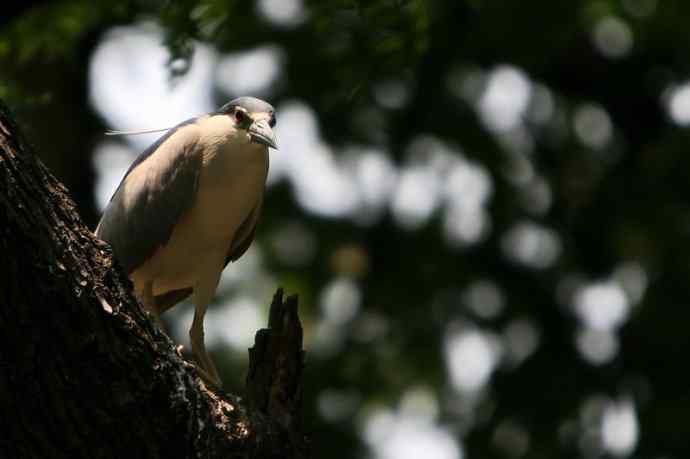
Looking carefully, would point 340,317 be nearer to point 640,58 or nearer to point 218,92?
point 218,92

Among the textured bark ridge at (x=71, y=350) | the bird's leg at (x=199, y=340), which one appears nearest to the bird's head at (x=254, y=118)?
the bird's leg at (x=199, y=340)

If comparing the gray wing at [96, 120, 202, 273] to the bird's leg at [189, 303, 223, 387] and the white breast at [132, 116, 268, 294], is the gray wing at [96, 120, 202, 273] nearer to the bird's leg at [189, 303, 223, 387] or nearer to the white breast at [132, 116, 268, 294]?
the white breast at [132, 116, 268, 294]

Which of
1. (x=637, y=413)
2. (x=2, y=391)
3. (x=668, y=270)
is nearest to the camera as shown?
(x=2, y=391)

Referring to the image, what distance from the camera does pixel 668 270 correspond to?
10.7 metres

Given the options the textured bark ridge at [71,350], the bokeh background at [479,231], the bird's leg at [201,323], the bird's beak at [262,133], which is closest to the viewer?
the textured bark ridge at [71,350]

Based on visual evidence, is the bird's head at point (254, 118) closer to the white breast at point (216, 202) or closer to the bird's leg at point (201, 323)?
the white breast at point (216, 202)

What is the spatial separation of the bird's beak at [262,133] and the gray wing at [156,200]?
33 cm

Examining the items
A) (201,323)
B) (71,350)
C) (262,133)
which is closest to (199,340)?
(201,323)

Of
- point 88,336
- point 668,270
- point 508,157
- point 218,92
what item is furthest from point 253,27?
point 88,336

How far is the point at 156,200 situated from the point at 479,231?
17.6ft

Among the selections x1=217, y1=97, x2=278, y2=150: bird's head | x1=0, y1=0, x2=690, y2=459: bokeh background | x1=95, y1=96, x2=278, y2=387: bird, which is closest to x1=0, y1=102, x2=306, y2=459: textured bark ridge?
x1=95, y1=96, x2=278, y2=387: bird

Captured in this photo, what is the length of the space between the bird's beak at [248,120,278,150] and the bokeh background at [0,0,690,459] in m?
3.90

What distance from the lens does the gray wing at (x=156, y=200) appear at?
6.04m

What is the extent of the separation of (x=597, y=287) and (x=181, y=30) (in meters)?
6.14
